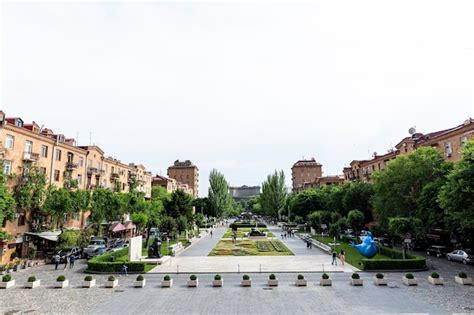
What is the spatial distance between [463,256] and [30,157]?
1721 inches

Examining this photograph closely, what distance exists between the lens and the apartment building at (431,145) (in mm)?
39656

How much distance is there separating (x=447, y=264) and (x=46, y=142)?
4380 centimetres

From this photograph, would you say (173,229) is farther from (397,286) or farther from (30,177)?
(397,286)

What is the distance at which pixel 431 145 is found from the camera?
151 ft

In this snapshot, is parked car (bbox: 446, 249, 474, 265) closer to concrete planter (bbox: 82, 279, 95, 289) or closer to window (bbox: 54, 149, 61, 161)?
concrete planter (bbox: 82, 279, 95, 289)

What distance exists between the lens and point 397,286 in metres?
22.5

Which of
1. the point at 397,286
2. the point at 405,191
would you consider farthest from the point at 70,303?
the point at 405,191

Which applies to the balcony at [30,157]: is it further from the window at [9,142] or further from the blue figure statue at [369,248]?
the blue figure statue at [369,248]

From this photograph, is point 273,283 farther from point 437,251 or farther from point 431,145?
point 431,145

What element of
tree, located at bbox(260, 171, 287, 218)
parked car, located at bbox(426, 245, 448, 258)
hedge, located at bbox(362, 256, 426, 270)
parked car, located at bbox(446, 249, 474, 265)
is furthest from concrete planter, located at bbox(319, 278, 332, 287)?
tree, located at bbox(260, 171, 287, 218)

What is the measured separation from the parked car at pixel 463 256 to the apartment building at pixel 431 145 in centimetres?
951

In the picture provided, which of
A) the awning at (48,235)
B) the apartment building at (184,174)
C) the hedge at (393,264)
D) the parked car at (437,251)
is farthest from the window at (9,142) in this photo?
the apartment building at (184,174)

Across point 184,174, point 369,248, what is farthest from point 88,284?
point 184,174

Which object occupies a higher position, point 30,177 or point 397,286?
point 30,177
